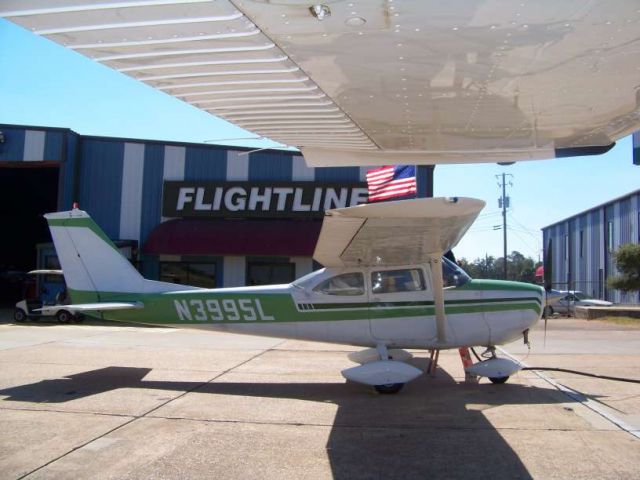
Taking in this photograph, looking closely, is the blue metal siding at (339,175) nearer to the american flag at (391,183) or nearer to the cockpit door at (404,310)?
the american flag at (391,183)

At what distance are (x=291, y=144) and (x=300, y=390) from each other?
4.40m

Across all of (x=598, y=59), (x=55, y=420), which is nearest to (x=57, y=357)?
(x=55, y=420)

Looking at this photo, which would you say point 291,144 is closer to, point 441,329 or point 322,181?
point 441,329

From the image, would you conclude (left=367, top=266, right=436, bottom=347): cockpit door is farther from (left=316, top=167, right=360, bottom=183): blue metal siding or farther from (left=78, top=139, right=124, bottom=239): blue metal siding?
(left=78, top=139, right=124, bottom=239): blue metal siding

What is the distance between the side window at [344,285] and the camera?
811 cm

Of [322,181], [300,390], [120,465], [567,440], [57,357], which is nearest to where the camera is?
[120,465]

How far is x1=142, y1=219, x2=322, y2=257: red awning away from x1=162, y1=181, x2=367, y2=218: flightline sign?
0.43 meters

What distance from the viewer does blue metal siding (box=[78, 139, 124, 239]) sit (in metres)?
22.8

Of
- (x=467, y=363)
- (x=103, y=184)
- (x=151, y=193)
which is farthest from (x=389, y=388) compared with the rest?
(x=103, y=184)

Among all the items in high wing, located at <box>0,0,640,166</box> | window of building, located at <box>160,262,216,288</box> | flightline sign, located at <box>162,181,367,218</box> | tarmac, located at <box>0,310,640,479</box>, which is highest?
flightline sign, located at <box>162,181,367,218</box>

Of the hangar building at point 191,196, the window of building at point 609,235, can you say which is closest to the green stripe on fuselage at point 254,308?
the hangar building at point 191,196

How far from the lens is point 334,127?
3732mm

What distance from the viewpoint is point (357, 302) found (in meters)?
8.03

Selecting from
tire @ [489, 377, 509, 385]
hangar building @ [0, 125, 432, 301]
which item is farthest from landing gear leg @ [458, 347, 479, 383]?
hangar building @ [0, 125, 432, 301]
